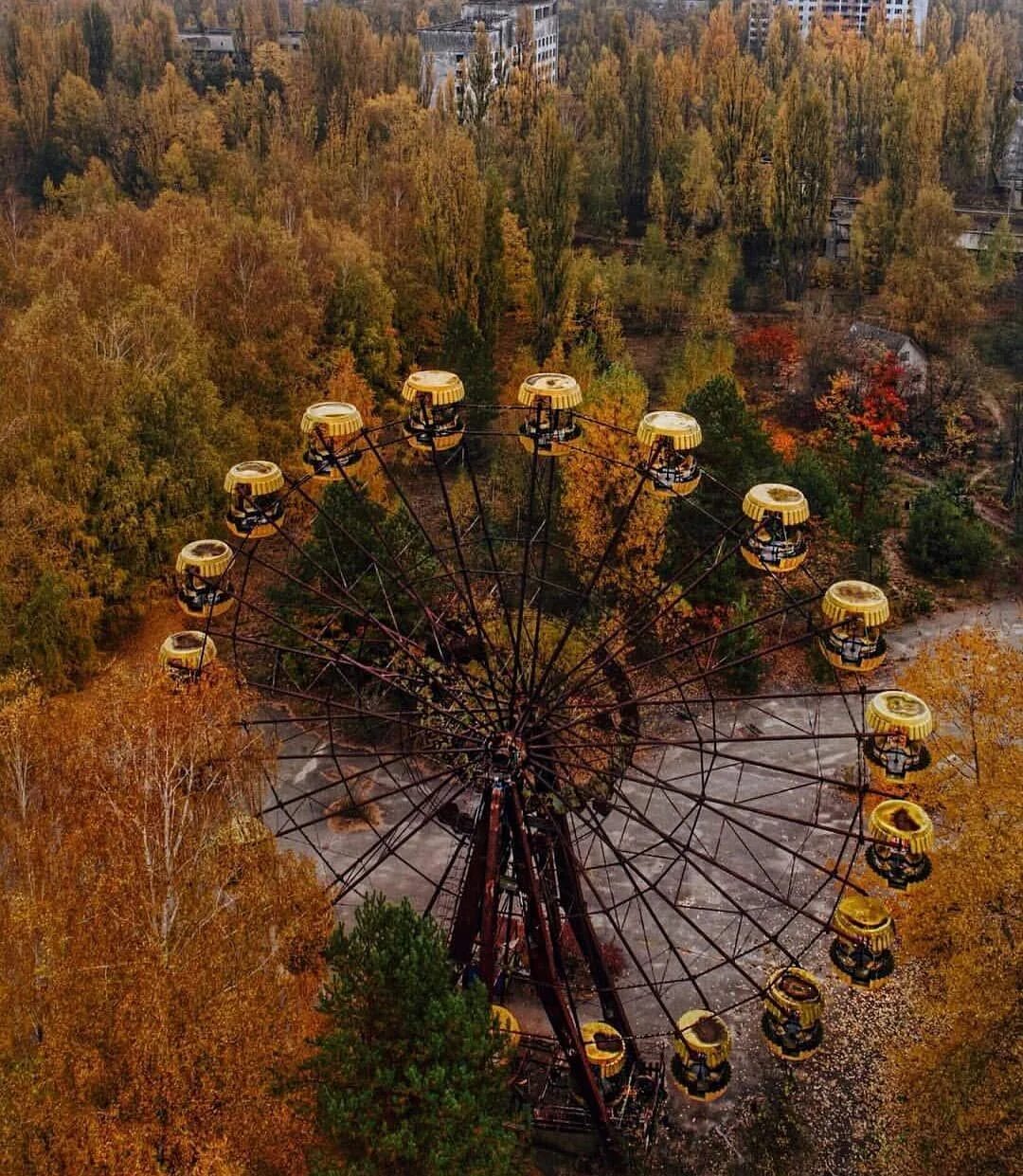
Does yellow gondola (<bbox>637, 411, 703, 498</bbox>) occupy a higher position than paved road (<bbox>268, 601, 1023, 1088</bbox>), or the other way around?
yellow gondola (<bbox>637, 411, 703, 498</bbox>)

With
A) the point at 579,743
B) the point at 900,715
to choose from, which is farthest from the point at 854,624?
the point at 579,743

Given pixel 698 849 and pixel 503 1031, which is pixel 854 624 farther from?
pixel 698 849

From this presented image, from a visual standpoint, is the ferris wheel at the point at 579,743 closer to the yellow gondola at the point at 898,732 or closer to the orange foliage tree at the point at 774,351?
the yellow gondola at the point at 898,732

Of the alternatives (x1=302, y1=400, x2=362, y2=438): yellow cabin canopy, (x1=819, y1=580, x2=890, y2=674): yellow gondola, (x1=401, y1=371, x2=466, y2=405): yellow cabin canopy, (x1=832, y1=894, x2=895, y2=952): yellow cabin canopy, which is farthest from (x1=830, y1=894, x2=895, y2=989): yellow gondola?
(x1=302, y1=400, x2=362, y2=438): yellow cabin canopy

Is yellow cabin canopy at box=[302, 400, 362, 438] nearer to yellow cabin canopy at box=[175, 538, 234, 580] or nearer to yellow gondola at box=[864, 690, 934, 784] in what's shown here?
yellow cabin canopy at box=[175, 538, 234, 580]

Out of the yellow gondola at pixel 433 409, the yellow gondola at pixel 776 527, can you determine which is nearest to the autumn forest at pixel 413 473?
the yellow gondola at pixel 776 527

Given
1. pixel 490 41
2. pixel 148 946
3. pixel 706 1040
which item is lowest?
pixel 706 1040
